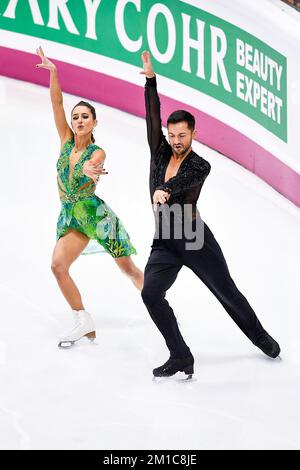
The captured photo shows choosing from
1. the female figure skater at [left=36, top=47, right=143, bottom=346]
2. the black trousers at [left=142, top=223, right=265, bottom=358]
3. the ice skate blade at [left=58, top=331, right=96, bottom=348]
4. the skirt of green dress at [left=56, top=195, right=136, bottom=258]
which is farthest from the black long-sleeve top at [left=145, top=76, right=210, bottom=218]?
the ice skate blade at [left=58, top=331, right=96, bottom=348]

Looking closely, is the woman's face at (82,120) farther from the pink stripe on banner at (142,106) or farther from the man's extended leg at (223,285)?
the pink stripe on banner at (142,106)

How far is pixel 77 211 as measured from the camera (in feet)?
13.0

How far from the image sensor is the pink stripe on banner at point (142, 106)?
585 centimetres

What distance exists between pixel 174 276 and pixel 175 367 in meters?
0.41

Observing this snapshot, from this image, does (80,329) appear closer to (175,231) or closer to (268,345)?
(175,231)

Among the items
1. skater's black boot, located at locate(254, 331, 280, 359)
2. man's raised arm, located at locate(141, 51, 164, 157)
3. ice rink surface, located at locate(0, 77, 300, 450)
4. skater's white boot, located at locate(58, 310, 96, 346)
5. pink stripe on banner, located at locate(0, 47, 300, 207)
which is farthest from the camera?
pink stripe on banner, located at locate(0, 47, 300, 207)

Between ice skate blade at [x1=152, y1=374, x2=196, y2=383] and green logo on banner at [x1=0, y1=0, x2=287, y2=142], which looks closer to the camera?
ice skate blade at [x1=152, y1=374, x2=196, y2=383]

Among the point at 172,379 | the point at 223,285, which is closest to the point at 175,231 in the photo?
the point at 223,285

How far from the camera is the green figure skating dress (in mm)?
3947

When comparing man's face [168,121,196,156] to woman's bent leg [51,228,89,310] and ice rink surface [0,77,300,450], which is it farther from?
ice rink surface [0,77,300,450]

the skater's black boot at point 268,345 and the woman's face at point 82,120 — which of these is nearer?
the skater's black boot at point 268,345

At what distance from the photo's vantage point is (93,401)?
333 cm

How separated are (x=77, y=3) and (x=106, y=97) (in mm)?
798

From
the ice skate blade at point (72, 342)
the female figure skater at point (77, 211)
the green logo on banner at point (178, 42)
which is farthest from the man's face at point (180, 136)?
the green logo on banner at point (178, 42)
